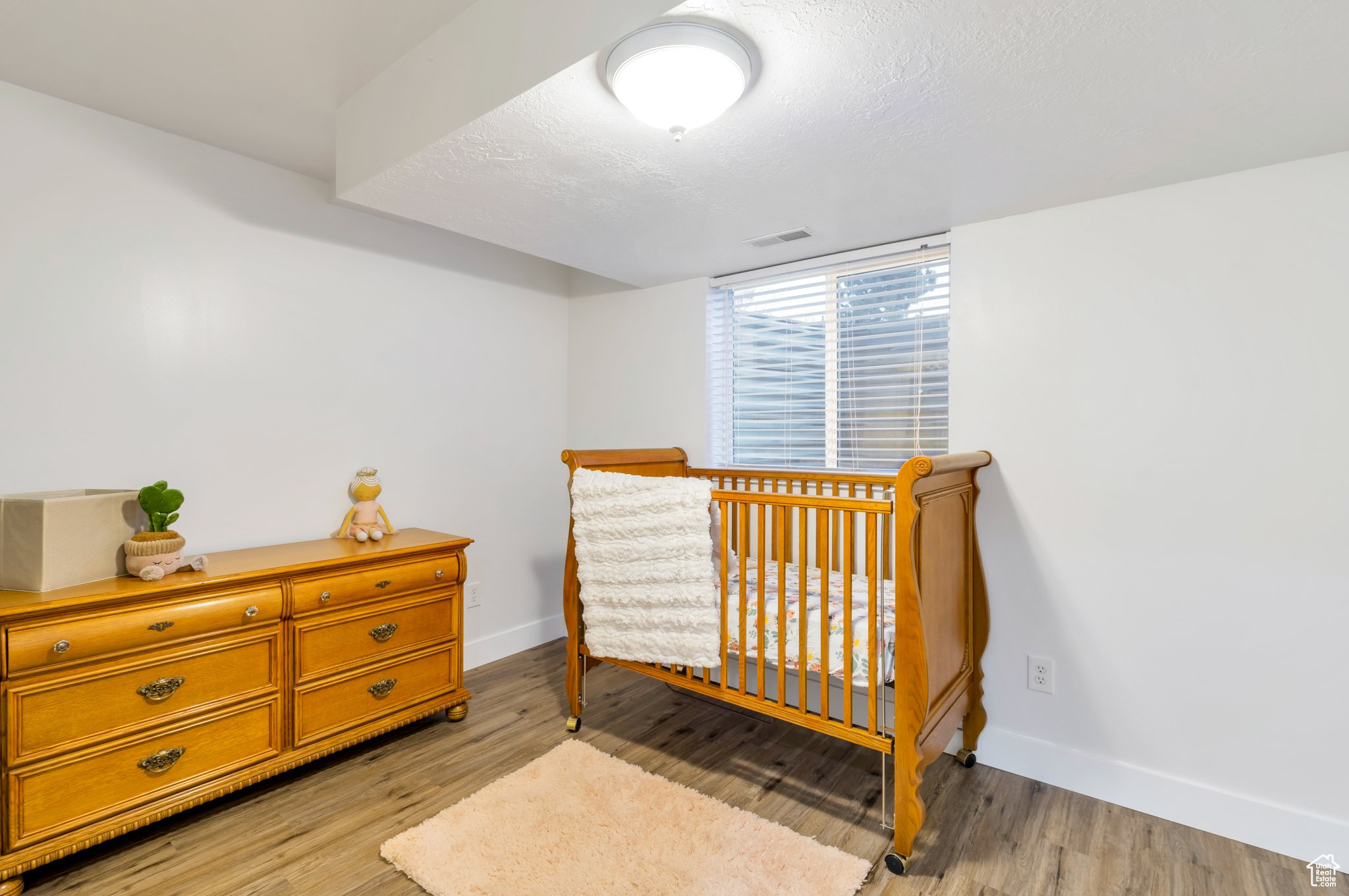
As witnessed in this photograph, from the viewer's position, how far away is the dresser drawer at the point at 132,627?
1.52m

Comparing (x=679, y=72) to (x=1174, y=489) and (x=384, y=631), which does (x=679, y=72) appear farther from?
(x=384, y=631)

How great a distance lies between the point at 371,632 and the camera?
87.0 inches

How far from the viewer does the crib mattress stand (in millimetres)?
1812

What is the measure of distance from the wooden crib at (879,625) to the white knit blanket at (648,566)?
0.07 metres

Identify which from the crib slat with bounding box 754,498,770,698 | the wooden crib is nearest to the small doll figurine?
the wooden crib

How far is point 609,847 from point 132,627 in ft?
4.79

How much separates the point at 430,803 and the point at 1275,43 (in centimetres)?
286

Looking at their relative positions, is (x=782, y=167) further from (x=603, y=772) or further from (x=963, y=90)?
(x=603, y=772)

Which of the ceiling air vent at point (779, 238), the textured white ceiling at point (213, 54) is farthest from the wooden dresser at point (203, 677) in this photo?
the ceiling air vent at point (779, 238)

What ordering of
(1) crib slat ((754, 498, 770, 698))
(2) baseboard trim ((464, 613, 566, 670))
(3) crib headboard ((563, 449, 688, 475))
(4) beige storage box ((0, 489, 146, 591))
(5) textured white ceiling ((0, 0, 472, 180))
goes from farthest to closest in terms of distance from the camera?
(2) baseboard trim ((464, 613, 566, 670)) → (3) crib headboard ((563, 449, 688, 475)) → (1) crib slat ((754, 498, 770, 698)) → (4) beige storage box ((0, 489, 146, 591)) → (5) textured white ceiling ((0, 0, 472, 180))

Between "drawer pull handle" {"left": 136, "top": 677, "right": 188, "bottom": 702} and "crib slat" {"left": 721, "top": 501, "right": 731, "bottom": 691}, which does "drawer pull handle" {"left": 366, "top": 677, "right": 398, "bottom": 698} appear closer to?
"drawer pull handle" {"left": 136, "top": 677, "right": 188, "bottom": 702}

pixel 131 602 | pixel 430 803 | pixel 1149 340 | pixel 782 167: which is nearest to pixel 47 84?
pixel 131 602

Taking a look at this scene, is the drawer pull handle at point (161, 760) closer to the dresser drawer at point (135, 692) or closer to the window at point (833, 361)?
the dresser drawer at point (135, 692)

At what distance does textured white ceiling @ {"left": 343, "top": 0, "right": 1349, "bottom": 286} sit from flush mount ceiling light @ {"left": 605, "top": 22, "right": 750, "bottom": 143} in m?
0.04
